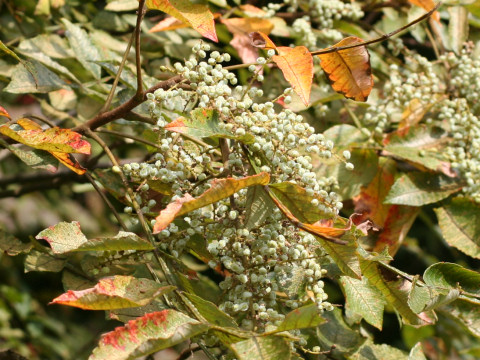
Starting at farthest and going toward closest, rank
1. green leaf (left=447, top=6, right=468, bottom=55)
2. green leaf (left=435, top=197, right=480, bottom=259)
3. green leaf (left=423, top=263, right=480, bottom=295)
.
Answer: green leaf (left=447, top=6, right=468, bottom=55)
green leaf (left=435, top=197, right=480, bottom=259)
green leaf (left=423, top=263, right=480, bottom=295)

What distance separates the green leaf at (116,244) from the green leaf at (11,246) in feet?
0.99

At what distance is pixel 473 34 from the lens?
1699 mm

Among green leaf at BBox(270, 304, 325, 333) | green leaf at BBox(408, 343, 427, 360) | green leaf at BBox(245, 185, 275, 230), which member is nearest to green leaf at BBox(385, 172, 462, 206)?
green leaf at BBox(408, 343, 427, 360)

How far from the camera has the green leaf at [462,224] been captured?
1.23m

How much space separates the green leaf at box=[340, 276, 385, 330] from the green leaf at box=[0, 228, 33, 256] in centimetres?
56

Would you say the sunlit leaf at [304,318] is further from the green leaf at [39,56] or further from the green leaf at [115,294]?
the green leaf at [39,56]

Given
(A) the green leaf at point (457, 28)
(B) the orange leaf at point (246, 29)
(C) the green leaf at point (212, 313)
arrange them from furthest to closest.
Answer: (A) the green leaf at point (457, 28)
(B) the orange leaf at point (246, 29)
(C) the green leaf at point (212, 313)

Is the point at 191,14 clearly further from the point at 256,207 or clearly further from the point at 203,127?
the point at 256,207

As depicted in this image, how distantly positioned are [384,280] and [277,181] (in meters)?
0.23

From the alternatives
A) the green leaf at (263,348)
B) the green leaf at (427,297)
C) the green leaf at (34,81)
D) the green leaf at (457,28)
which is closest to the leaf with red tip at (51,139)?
the green leaf at (34,81)

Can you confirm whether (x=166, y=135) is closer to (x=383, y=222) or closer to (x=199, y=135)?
(x=199, y=135)

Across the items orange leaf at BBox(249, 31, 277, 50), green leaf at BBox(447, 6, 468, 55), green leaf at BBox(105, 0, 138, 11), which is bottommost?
green leaf at BBox(447, 6, 468, 55)

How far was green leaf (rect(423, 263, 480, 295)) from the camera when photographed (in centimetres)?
88

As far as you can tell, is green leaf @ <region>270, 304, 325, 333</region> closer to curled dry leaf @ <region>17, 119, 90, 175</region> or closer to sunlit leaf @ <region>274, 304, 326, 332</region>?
sunlit leaf @ <region>274, 304, 326, 332</region>
